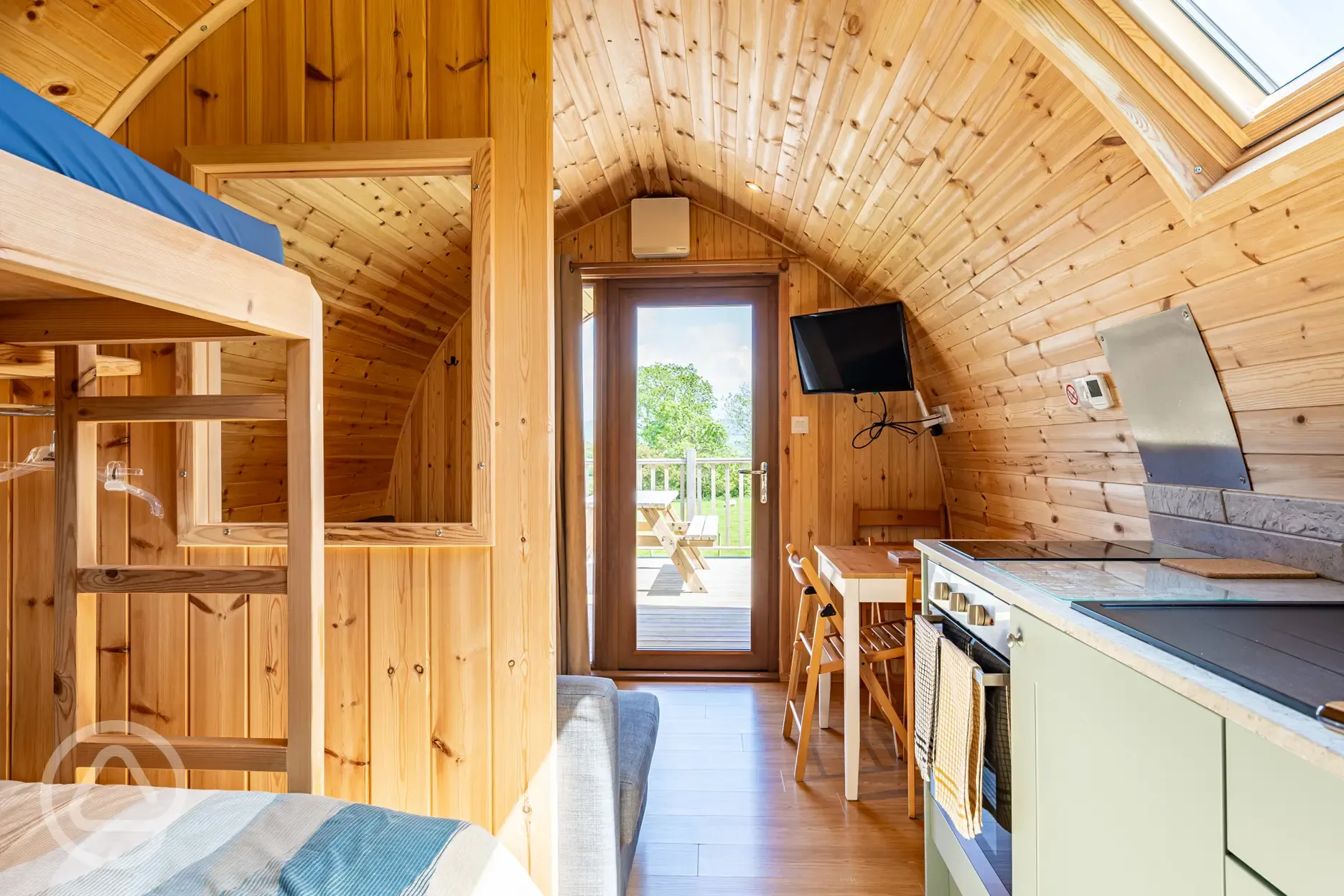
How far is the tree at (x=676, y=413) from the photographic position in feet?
12.2

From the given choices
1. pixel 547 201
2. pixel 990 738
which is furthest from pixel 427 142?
pixel 990 738

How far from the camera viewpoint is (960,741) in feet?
4.68

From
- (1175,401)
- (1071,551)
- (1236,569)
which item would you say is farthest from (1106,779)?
(1175,401)

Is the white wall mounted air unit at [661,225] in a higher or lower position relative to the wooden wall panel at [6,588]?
higher

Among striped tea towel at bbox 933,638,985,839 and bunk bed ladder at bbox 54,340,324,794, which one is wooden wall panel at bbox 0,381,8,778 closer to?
bunk bed ladder at bbox 54,340,324,794

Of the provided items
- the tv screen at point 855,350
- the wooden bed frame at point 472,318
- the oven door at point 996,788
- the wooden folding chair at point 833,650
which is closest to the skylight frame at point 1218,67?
the oven door at point 996,788

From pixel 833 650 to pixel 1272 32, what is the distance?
7.51ft

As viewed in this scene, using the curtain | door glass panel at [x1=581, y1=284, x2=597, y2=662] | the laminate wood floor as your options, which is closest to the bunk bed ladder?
the laminate wood floor

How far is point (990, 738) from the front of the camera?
4.54 ft

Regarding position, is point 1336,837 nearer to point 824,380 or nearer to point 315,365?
point 315,365

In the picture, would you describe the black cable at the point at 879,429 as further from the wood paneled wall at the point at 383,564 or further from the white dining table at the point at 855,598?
the wood paneled wall at the point at 383,564

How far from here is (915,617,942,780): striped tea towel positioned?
5.38 ft

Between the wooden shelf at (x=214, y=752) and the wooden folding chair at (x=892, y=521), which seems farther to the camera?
the wooden folding chair at (x=892, y=521)

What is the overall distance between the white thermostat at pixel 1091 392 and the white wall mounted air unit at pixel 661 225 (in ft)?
6.91
